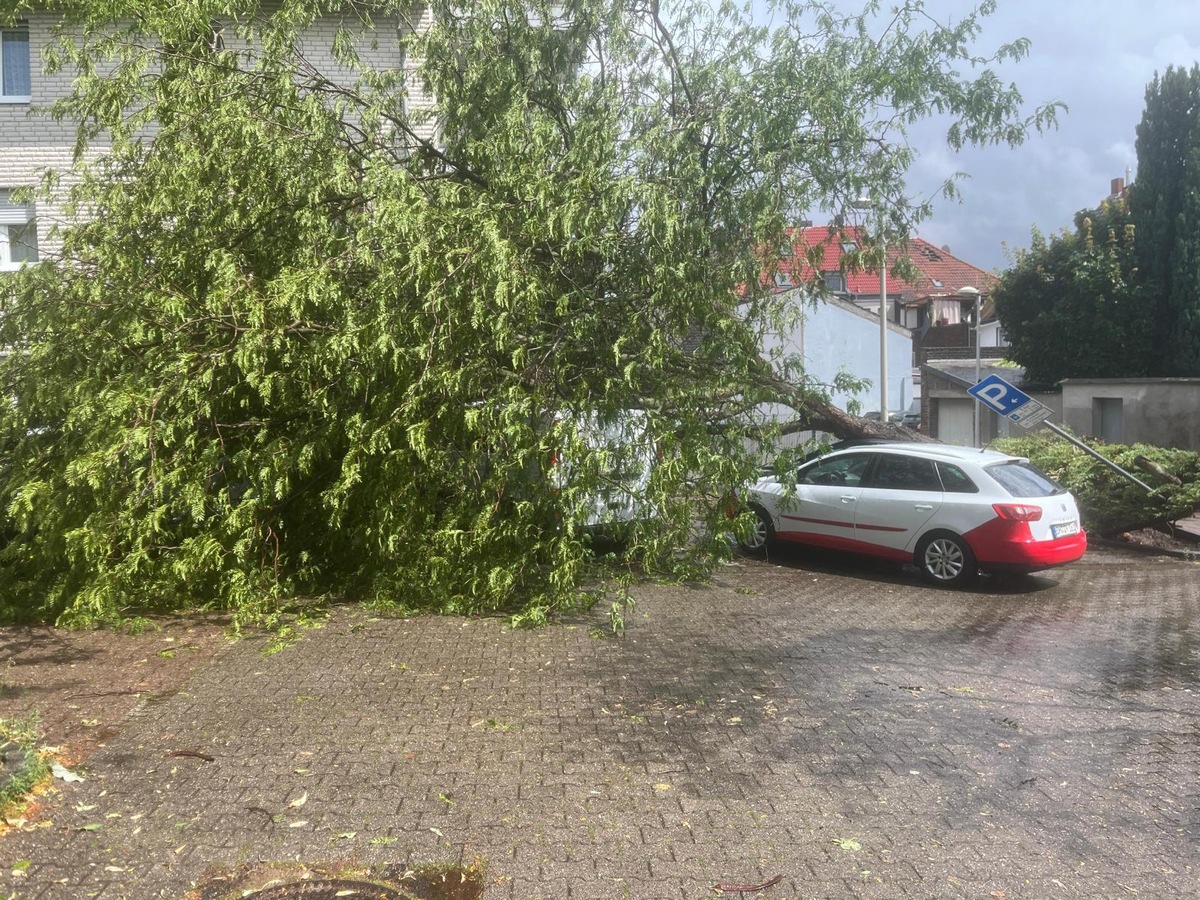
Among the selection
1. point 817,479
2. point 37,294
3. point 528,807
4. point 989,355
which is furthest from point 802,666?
point 989,355

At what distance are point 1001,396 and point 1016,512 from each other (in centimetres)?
388

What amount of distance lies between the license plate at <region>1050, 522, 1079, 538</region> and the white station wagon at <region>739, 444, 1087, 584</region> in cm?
1

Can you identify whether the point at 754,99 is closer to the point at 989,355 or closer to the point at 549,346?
the point at 549,346

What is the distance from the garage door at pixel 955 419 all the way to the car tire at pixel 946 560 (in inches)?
750

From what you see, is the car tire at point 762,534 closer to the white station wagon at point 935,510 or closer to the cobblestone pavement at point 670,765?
the white station wagon at point 935,510

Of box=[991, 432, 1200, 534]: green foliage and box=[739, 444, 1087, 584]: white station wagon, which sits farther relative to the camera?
box=[991, 432, 1200, 534]: green foliage

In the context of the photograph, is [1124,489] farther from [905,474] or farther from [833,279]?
[833,279]

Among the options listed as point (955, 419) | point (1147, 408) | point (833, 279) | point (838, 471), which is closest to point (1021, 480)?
point (838, 471)

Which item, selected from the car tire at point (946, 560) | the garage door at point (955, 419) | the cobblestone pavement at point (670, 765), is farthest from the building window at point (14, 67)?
the garage door at point (955, 419)

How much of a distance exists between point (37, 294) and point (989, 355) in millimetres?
50277

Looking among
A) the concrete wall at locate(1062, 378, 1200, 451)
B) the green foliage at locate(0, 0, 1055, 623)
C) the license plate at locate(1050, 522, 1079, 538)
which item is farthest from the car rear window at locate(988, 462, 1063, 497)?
the concrete wall at locate(1062, 378, 1200, 451)

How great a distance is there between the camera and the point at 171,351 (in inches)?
360

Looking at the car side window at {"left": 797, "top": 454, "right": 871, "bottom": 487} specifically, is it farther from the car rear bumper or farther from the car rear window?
the car rear bumper

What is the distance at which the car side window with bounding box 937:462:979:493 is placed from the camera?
37.4ft
